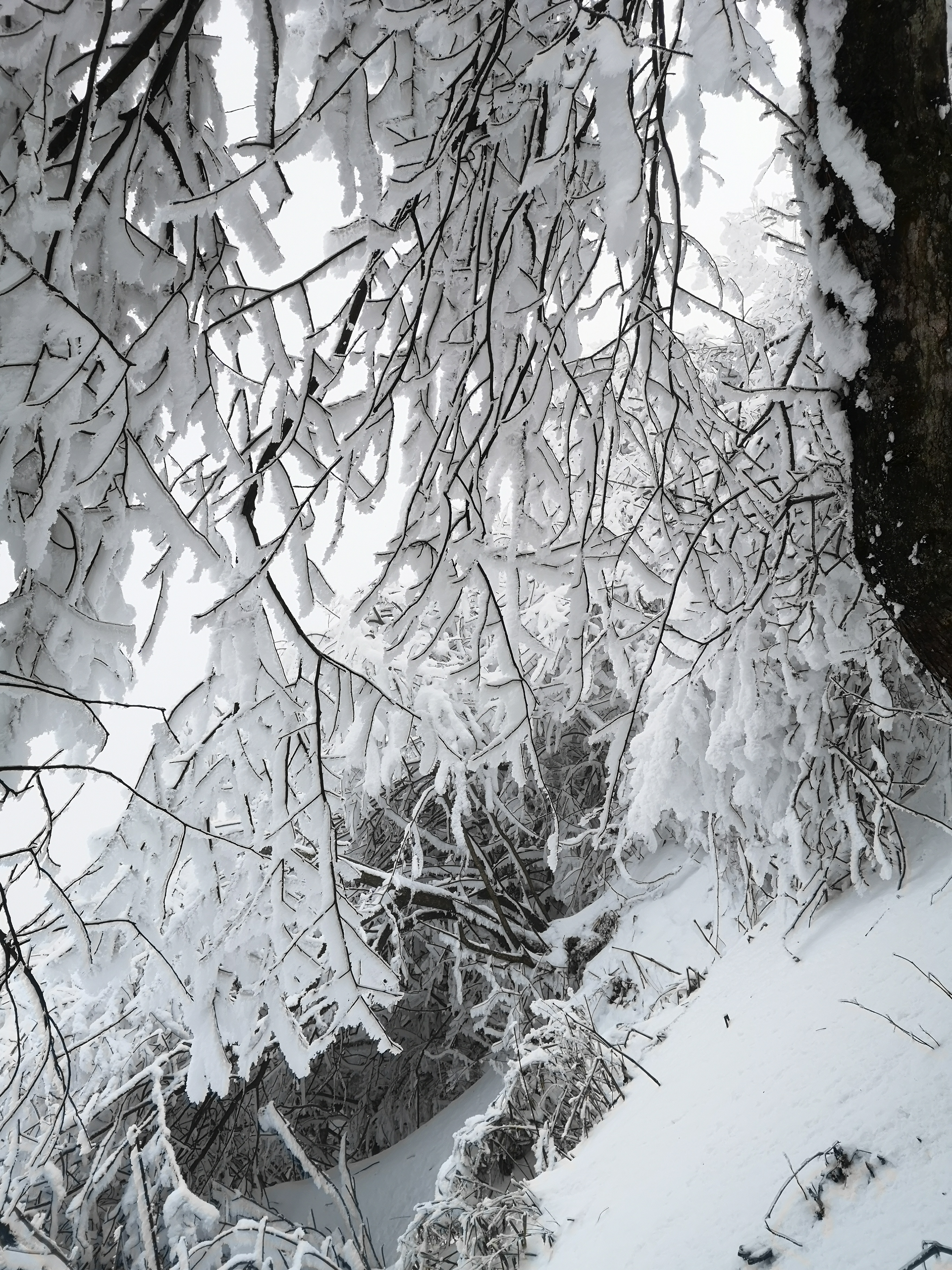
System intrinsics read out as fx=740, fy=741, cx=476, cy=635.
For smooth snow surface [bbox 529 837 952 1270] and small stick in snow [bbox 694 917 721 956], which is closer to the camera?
smooth snow surface [bbox 529 837 952 1270]

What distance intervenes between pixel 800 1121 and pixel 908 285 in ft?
6.41

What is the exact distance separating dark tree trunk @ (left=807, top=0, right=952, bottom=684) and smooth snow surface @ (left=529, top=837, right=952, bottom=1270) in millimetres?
1221

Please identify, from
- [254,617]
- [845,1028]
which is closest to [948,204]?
[254,617]

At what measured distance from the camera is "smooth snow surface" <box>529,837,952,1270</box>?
1.56 meters

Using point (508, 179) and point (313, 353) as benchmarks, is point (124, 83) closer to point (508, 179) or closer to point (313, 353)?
point (313, 353)

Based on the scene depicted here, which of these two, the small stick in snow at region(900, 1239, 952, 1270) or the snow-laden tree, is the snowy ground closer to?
the small stick in snow at region(900, 1239, 952, 1270)

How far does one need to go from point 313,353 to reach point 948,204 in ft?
2.94

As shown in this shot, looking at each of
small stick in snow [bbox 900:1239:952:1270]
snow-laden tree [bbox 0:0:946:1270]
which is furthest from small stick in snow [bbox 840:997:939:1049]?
snow-laden tree [bbox 0:0:946:1270]

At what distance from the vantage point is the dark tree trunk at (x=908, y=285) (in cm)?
94

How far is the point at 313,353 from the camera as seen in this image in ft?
3.88

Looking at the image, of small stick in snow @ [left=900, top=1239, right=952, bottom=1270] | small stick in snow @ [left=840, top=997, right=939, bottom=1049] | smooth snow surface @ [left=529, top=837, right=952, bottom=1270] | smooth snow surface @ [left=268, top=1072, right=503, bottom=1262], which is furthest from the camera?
smooth snow surface @ [left=268, top=1072, right=503, bottom=1262]

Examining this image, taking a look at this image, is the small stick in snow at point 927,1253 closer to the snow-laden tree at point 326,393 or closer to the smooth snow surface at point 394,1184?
the snow-laden tree at point 326,393

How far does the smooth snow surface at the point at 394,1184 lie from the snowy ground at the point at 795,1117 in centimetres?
239

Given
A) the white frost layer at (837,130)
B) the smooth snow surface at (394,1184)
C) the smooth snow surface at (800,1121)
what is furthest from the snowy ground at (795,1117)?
the smooth snow surface at (394,1184)
